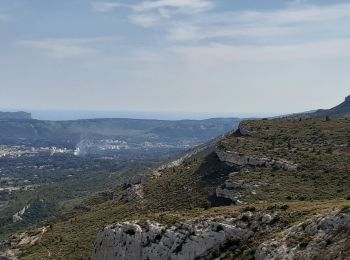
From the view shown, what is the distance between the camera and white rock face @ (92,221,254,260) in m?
56.7

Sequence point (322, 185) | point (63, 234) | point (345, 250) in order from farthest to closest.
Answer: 1. point (63, 234)
2. point (322, 185)
3. point (345, 250)

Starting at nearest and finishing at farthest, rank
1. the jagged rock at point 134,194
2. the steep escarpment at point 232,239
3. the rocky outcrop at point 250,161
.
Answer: the steep escarpment at point 232,239
the rocky outcrop at point 250,161
the jagged rock at point 134,194

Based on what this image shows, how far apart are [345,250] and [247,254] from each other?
11.9m

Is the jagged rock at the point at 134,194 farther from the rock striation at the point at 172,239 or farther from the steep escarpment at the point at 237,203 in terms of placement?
the rock striation at the point at 172,239

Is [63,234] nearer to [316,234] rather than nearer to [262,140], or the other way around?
[262,140]

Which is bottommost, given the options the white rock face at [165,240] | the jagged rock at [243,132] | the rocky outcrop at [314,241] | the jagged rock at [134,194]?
the jagged rock at [134,194]

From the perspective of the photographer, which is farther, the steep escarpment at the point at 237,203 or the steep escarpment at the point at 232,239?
the steep escarpment at the point at 237,203

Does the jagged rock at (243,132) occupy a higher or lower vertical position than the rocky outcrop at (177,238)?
higher

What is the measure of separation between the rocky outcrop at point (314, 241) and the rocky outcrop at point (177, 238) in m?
6.67

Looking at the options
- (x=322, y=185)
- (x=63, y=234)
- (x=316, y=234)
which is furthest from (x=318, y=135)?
(x=316, y=234)

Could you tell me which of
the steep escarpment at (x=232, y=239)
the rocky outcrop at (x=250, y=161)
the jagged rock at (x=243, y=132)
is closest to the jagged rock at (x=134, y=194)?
the rocky outcrop at (x=250, y=161)

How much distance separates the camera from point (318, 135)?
123312mm

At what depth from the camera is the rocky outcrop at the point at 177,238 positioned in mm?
55812

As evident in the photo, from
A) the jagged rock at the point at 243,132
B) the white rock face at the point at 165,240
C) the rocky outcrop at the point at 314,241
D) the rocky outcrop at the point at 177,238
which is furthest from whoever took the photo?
the jagged rock at the point at 243,132
